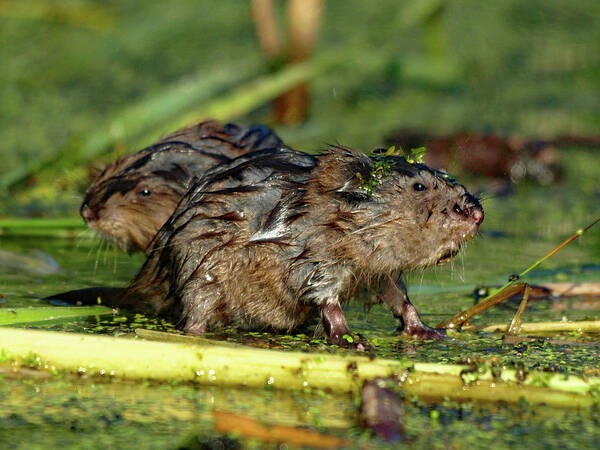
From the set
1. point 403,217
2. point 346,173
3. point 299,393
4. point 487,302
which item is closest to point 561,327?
point 487,302

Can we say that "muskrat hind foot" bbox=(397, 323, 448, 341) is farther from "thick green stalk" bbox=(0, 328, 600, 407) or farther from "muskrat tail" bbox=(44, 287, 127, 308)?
"muskrat tail" bbox=(44, 287, 127, 308)

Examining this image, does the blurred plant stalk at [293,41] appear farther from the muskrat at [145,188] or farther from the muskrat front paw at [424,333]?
the muskrat front paw at [424,333]

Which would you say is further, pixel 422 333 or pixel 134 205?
pixel 134 205

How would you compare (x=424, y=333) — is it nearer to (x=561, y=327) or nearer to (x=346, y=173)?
(x=561, y=327)

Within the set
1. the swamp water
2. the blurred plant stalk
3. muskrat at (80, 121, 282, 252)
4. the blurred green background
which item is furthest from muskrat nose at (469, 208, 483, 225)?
the blurred plant stalk

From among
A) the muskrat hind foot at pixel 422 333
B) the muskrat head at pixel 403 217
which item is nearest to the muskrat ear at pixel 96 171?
the muskrat head at pixel 403 217

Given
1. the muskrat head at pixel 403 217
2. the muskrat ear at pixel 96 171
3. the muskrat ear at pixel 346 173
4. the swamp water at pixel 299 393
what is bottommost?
the swamp water at pixel 299 393

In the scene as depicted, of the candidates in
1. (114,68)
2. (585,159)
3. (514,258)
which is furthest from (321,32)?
(514,258)
